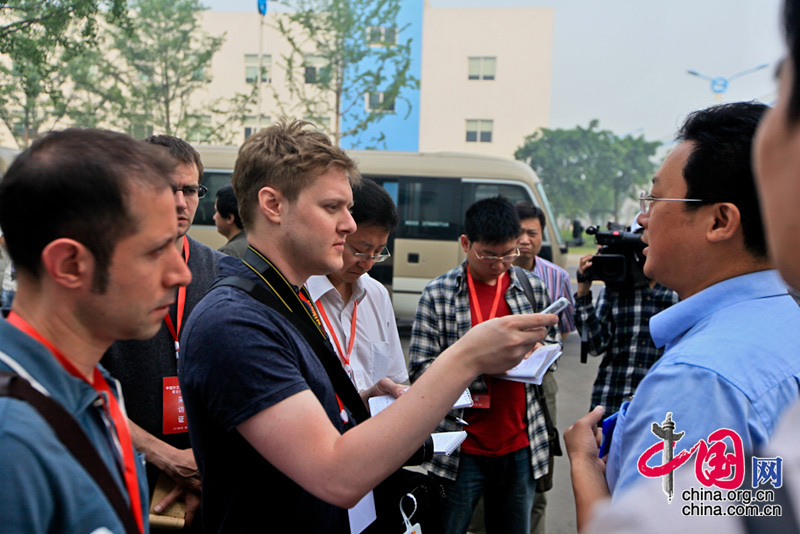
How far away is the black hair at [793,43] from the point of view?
65cm

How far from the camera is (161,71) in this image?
17.1 meters

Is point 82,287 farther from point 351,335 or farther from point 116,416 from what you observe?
point 351,335

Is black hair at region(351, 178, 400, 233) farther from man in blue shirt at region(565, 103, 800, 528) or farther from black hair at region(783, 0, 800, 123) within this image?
black hair at region(783, 0, 800, 123)

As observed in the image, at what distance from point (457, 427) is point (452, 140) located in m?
33.8

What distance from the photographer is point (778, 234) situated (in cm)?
68

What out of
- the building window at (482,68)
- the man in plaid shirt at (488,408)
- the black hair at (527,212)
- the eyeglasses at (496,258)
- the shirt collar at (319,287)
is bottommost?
the man in plaid shirt at (488,408)

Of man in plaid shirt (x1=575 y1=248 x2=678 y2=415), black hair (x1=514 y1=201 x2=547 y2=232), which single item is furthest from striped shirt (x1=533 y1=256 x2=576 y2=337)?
man in plaid shirt (x1=575 y1=248 x2=678 y2=415)

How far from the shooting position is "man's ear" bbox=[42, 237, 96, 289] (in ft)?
3.21

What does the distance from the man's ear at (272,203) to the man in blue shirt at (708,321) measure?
3.29 ft

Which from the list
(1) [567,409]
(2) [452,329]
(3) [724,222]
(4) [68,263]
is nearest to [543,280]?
(2) [452,329]

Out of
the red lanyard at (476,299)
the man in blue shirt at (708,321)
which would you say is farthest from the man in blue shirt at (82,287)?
the red lanyard at (476,299)

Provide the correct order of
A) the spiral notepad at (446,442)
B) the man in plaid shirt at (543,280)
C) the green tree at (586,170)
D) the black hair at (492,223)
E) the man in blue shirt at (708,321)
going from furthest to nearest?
the green tree at (586,170) < the man in plaid shirt at (543,280) < the black hair at (492,223) < the spiral notepad at (446,442) < the man in blue shirt at (708,321)

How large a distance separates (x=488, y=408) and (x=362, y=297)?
32.1 inches

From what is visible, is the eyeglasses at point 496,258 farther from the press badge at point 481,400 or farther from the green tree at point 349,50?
the green tree at point 349,50
